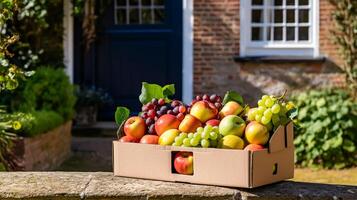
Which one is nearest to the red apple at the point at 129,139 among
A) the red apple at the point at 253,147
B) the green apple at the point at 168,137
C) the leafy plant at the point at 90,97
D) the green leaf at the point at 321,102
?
the green apple at the point at 168,137

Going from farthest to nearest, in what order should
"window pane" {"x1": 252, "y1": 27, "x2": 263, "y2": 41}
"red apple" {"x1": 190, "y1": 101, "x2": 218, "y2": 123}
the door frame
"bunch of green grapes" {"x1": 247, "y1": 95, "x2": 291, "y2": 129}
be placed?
"window pane" {"x1": 252, "y1": 27, "x2": 263, "y2": 41} < the door frame < "red apple" {"x1": 190, "y1": 101, "x2": 218, "y2": 123} < "bunch of green grapes" {"x1": 247, "y1": 95, "x2": 291, "y2": 129}

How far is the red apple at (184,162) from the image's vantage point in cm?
270

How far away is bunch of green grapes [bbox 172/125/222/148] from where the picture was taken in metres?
2.66

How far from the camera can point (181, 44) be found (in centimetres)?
962

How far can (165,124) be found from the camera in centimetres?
282

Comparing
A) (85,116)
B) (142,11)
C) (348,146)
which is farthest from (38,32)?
(348,146)

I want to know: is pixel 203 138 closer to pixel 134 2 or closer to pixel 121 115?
pixel 121 115

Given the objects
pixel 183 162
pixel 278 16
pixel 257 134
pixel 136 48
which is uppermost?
pixel 278 16

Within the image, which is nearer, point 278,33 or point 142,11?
point 278,33

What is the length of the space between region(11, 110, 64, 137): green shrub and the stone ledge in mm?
3291

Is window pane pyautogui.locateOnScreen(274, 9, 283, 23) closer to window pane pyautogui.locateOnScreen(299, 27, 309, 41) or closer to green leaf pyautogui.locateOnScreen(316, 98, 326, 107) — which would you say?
window pane pyautogui.locateOnScreen(299, 27, 309, 41)

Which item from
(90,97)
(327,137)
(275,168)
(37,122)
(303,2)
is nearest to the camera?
(275,168)

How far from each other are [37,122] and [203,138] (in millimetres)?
4366

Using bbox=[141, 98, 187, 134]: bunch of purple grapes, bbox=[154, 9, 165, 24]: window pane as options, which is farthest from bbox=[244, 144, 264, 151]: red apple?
bbox=[154, 9, 165, 24]: window pane
